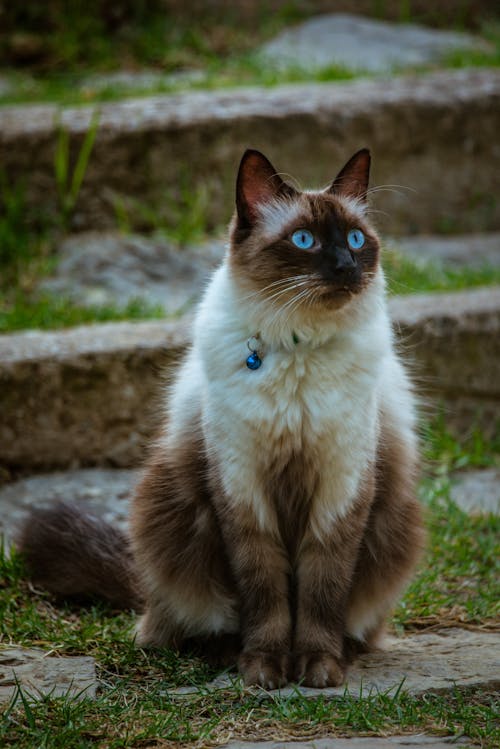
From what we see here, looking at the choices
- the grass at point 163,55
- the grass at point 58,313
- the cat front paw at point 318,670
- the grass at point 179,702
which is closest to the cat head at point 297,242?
the cat front paw at point 318,670

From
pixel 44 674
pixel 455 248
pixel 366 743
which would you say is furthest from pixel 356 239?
pixel 455 248

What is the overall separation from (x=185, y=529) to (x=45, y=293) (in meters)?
2.67

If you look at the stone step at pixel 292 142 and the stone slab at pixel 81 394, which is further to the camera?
the stone step at pixel 292 142

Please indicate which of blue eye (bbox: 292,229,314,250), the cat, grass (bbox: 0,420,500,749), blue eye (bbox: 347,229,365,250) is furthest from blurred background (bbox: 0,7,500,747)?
blue eye (bbox: 292,229,314,250)

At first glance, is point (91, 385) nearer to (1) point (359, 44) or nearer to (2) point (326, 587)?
(2) point (326, 587)

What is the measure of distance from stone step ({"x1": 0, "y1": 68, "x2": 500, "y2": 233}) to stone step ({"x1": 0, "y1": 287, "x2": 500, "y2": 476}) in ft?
5.38

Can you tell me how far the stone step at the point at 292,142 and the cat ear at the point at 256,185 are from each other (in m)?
3.22

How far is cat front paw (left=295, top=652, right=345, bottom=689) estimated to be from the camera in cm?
265

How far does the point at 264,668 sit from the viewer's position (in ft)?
8.70

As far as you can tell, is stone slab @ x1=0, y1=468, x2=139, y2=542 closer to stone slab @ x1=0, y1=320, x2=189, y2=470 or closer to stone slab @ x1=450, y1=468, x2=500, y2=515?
stone slab @ x1=0, y1=320, x2=189, y2=470

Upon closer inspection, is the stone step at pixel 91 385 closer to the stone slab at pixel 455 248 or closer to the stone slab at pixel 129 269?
the stone slab at pixel 129 269

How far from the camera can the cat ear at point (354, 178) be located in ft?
9.62

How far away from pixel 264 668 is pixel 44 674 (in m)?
0.61

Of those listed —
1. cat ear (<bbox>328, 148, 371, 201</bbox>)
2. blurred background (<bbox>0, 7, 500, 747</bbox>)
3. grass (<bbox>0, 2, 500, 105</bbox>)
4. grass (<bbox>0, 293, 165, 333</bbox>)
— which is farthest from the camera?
grass (<bbox>0, 2, 500, 105</bbox>)
